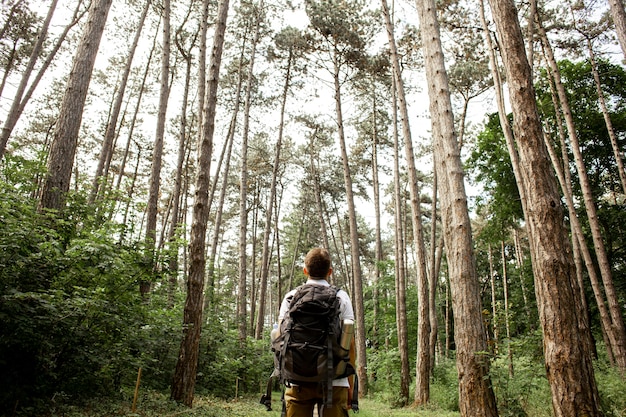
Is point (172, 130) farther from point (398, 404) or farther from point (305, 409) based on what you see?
point (305, 409)

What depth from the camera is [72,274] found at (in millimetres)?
4566

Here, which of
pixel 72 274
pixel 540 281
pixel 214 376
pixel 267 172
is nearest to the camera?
pixel 540 281

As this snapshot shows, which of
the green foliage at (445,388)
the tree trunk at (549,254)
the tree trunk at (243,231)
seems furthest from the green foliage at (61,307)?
the green foliage at (445,388)

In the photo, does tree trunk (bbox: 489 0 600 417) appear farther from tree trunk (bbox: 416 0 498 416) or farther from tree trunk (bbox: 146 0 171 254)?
tree trunk (bbox: 146 0 171 254)

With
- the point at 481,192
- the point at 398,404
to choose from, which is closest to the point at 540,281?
the point at 398,404

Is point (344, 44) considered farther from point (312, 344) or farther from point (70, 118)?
point (312, 344)

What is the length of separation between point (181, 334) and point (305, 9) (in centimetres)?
1324

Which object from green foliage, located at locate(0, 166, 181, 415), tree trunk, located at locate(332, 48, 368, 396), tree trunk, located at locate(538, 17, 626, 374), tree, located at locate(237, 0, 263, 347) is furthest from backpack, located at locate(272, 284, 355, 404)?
tree trunk, located at locate(332, 48, 368, 396)

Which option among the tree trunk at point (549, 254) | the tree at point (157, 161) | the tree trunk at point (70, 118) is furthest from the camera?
the tree at point (157, 161)

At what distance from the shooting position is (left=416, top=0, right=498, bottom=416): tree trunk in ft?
13.6

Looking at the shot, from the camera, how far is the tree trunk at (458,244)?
13.6 feet

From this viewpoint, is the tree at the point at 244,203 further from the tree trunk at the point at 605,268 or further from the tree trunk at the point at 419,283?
the tree trunk at the point at 605,268

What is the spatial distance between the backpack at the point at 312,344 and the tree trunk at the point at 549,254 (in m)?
2.05

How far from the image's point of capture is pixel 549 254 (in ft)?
11.2
